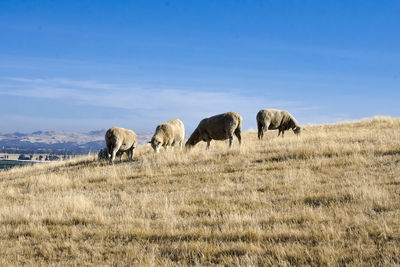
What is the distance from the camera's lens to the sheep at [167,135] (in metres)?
20.4

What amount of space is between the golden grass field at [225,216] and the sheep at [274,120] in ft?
30.4

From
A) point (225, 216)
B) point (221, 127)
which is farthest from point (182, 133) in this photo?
point (225, 216)

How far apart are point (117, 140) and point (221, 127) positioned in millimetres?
5196

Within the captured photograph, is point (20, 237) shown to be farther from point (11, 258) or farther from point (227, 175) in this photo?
point (227, 175)

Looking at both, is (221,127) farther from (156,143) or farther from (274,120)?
(274,120)

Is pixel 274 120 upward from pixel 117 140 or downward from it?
upward

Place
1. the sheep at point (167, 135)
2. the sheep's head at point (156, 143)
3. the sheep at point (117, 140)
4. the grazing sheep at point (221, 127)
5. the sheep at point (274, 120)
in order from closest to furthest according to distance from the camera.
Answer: the grazing sheep at point (221, 127) → the sheep at point (117, 140) → the sheep's head at point (156, 143) → the sheep at point (167, 135) → the sheep at point (274, 120)

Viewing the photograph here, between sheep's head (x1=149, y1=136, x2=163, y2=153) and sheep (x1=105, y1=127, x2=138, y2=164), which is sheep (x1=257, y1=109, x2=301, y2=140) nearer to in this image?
sheep's head (x1=149, y1=136, x2=163, y2=153)

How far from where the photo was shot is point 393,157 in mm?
12508

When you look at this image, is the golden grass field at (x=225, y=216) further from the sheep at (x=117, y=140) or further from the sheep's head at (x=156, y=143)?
the sheep's head at (x=156, y=143)

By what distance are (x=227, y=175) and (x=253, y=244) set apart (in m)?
6.33

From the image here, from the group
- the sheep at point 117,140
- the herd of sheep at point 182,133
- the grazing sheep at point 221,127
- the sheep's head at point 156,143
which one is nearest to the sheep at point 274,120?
the herd of sheep at point 182,133

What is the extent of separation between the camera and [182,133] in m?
22.7

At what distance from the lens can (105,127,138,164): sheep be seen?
63.2ft
